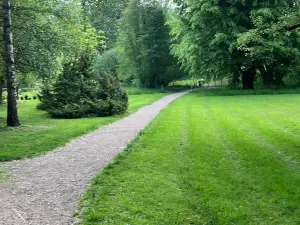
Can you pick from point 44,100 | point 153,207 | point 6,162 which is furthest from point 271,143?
point 44,100

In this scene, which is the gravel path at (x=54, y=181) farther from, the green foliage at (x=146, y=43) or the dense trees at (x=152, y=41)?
the green foliage at (x=146, y=43)

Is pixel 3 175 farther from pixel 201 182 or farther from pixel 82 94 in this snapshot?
pixel 82 94

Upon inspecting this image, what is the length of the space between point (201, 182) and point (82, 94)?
12405mm

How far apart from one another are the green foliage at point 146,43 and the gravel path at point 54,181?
1236 inches

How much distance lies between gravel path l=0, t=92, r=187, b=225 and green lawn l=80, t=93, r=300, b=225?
306 millimetres

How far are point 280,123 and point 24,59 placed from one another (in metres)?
11.1

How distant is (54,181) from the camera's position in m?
6.29

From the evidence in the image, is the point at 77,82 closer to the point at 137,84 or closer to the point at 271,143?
the point at 271,143

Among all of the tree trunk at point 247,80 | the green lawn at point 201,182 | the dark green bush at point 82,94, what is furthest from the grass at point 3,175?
the tree trunk at point 247,80

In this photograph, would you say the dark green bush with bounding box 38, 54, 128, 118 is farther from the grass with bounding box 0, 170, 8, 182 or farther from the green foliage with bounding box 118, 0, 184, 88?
the green foliage with bounding box 118, 0, 184, 88

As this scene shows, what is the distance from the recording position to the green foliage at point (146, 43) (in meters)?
40.9

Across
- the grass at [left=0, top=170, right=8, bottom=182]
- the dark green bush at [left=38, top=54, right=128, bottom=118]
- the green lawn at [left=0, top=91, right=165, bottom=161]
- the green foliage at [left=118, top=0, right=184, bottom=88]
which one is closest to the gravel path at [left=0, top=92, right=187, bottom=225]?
the grass at [left=0, top=170, right=8, bottom=182]

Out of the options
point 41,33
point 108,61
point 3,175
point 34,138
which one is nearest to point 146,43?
point 108,61

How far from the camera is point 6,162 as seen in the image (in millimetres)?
7809
